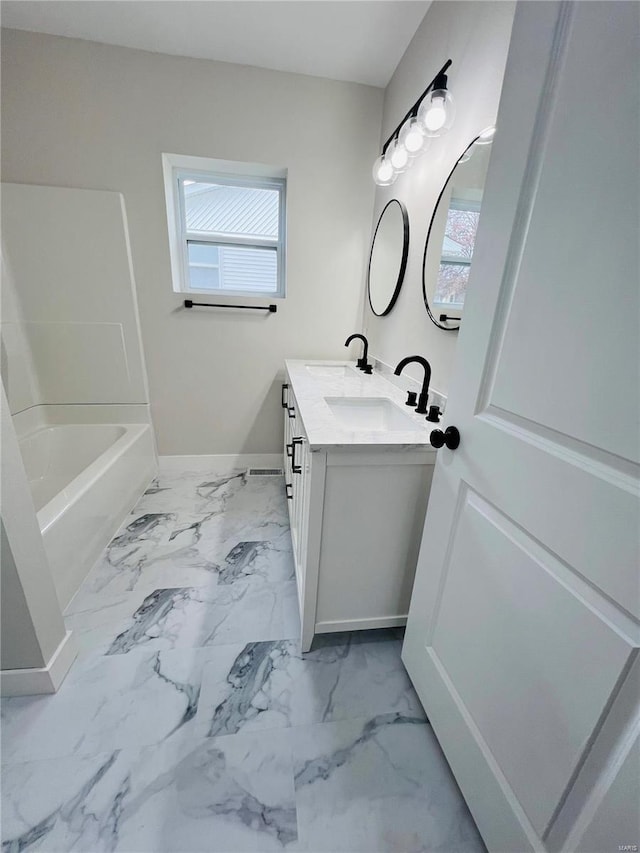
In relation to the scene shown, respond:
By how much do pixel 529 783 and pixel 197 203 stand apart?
9.60ft

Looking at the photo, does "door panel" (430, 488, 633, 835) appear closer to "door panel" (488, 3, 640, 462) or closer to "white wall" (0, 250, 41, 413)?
"door panel" (488, 3, 640, 462)

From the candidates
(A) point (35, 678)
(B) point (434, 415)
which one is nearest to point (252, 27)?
(B) point (434, 415)

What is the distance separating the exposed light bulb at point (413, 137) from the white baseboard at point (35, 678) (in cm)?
233

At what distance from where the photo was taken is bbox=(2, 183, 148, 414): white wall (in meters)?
1.87

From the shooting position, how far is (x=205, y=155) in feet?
6.30

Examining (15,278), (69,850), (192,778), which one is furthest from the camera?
(15,278)

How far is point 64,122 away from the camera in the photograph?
5.87 feet

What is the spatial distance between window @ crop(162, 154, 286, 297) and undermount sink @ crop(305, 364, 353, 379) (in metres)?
0.63

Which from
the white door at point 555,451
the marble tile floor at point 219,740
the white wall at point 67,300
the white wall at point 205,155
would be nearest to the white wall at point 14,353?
the white wall at point 67,300

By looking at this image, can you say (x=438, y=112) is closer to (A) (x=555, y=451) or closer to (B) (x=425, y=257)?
(B) (x=425, y=257)

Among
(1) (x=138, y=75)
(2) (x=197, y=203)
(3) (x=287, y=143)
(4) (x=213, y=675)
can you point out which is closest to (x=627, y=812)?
(4) (x=213, y=675)

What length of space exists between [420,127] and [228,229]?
4.48 ft

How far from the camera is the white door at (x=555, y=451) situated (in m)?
0.47

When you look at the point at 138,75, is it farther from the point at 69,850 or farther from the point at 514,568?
the point at 69,850
